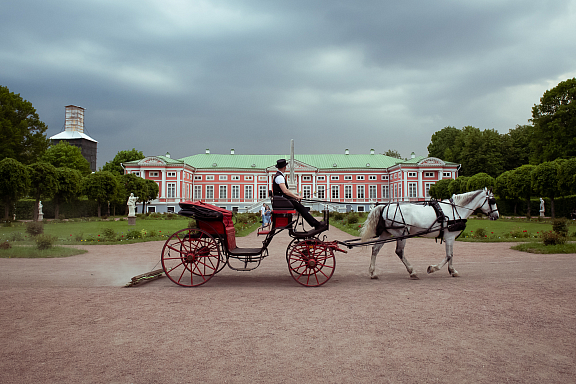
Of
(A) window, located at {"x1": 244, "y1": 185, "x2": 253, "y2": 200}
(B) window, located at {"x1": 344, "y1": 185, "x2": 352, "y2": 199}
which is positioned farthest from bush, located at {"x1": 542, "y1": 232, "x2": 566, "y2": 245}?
(A) window, located at {"x1": 244, "y1": 185, "x2": 253, "y2": 200}

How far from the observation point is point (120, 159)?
199 ft

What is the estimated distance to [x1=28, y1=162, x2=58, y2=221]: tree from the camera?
89.5 feet

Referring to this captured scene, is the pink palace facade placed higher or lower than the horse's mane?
higher

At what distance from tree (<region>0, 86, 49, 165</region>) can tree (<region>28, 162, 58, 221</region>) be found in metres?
3.88

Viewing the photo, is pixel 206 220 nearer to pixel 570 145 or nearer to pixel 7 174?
pixel 7 174

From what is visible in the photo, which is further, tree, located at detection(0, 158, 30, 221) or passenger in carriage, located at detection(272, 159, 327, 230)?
tree, located at detection(0, 158, 30, 221)

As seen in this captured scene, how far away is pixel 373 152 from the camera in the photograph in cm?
6812

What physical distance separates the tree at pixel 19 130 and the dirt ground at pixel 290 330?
2762cm

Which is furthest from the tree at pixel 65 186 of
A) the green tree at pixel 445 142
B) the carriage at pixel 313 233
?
the green tree at pixel 445 142

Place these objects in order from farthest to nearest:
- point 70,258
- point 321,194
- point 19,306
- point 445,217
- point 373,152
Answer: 1. point 373,152
2. point 321,194
3. point 70,258
4. point 445,217
5. point 19,306

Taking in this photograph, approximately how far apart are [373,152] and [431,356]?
66.7 m

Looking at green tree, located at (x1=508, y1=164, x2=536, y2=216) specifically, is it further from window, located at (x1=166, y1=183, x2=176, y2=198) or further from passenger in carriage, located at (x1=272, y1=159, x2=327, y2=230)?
window, located at (x1=166, y1=183, x2=176, y2=198)

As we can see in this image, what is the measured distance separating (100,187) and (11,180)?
38.4 feet

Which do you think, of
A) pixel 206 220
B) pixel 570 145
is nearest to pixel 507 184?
pixel 570 145
